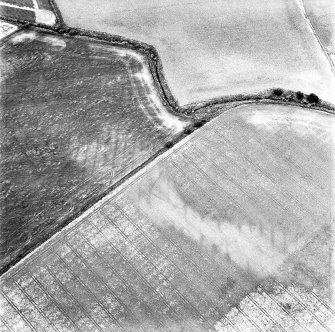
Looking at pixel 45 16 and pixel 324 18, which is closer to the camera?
pixel 45 16

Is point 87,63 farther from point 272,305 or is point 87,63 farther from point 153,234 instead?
point 272,305

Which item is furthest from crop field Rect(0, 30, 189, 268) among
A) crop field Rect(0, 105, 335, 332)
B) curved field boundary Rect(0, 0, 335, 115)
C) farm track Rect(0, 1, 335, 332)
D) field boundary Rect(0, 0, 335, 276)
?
farm track Rect(0, 1, 335, 332)

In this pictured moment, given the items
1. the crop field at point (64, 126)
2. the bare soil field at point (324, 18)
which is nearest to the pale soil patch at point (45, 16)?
the crop field at point (64, 126)

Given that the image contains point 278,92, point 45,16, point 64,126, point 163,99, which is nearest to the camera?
point 64,126

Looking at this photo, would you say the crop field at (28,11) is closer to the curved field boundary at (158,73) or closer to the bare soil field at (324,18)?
the curved field boundary at (158,73)

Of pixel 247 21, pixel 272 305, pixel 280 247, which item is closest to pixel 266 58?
pixel 247 21

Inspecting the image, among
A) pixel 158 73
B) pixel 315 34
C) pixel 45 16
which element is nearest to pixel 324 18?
pixel 315 34

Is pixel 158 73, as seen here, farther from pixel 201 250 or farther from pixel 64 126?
pixel 201 250

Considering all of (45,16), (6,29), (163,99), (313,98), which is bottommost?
(313,98)
